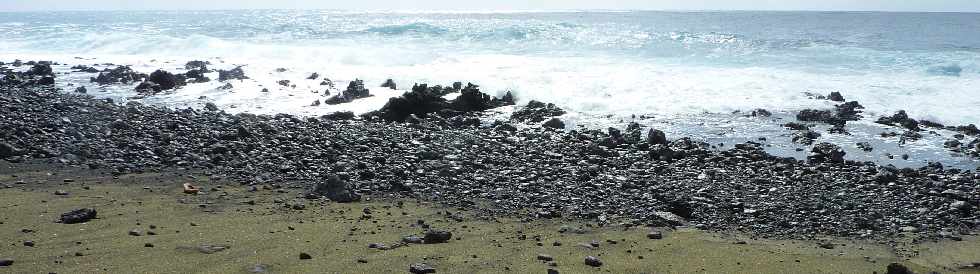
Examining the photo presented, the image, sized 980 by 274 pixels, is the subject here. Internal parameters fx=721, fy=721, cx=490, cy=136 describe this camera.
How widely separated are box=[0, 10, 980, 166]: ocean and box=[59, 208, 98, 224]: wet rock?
870 cm

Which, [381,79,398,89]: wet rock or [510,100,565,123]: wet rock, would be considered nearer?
[510,100,565,123]: wet rock

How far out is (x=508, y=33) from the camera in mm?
46375

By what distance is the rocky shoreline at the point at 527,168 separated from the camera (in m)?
8.31

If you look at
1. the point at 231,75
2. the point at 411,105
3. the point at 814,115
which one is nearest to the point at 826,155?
the point at 814,115

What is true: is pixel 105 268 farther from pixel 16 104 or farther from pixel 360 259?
pixel 16 104

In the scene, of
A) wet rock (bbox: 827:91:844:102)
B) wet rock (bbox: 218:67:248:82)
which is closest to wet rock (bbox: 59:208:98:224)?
wet rock (bbox: 218:67:248:82)

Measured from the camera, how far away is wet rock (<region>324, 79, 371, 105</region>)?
17203 millimetres

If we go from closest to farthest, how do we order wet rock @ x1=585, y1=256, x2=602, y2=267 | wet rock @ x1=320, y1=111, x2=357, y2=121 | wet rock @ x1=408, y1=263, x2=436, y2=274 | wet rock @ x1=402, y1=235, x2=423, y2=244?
wet rock @ x1=408, y1=263, x2=436, y2=274 → wet rock @ x1=585, y1=256, x2=602, y2=267 → wet rock @ x1=402, y1=235, x2=423, y2=244 → wet rock @ x1=320, y1=111, x2=357, y2=121

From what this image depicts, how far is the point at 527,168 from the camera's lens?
1034 cm

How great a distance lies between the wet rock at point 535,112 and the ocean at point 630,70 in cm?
37

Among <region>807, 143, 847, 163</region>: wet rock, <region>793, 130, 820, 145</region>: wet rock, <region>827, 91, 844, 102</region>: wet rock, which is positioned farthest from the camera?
<region>827, 91, 844, 102</region>: wet rock

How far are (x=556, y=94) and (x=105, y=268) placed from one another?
14.3m

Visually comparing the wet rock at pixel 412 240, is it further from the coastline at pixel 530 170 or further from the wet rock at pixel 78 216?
the wet rock at pixel 78 216

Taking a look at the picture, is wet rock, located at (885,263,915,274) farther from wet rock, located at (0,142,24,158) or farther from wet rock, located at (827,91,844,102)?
wet rock, located at (827,91,844,102)
